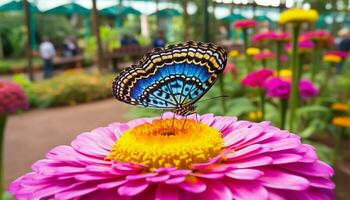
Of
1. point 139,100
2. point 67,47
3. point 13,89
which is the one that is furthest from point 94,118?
point 67,47

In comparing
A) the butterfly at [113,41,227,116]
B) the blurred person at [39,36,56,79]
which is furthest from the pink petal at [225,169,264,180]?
the blurred person at [39,36,56,79]

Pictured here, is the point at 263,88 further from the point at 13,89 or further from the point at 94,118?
the point at 94,118

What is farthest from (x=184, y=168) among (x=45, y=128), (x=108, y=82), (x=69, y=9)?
(x=69, y=9)

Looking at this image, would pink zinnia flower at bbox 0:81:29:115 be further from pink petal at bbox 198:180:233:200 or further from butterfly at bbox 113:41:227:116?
pink petal at bbox 198:180:233:200

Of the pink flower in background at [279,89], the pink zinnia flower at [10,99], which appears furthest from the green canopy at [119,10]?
the pink flower in background at [279,89]

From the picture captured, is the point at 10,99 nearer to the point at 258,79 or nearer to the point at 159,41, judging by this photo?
the point at 258,79

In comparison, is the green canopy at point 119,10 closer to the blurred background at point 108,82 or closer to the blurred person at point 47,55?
the blurred background at point 108,82
